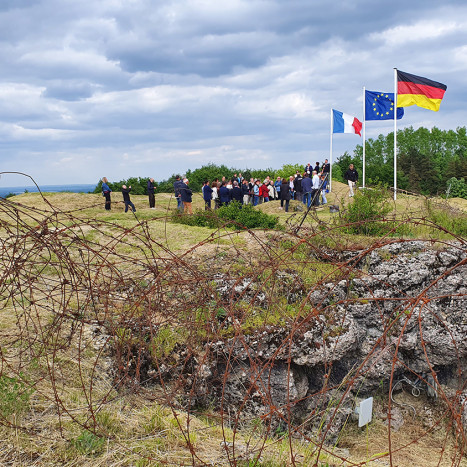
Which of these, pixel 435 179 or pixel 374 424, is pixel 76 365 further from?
pixel 435 179

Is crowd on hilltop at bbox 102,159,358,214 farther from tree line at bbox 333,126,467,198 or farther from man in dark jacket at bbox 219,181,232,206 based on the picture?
tree line at bbox 333,126,467,198

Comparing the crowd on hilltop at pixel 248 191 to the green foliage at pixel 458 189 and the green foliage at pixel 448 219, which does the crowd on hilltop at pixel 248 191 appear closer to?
the green foliage at pixel 448 219

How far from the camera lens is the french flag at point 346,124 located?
22.8 m

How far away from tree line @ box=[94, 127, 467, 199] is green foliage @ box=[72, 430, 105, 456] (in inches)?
325

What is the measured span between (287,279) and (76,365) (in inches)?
139

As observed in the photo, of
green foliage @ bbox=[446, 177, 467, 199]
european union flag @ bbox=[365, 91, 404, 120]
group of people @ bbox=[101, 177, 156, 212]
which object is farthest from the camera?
green foliage @ bbox=[446, 177, 467, 199]

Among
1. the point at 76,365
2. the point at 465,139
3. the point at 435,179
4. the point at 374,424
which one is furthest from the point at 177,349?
the point at 465,139

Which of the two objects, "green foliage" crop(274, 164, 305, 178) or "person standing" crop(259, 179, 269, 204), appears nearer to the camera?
"person standing" crop(259, 179, 269, 204)

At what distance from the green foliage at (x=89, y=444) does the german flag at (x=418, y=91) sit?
17549 millimetres

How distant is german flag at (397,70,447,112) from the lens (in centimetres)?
1683

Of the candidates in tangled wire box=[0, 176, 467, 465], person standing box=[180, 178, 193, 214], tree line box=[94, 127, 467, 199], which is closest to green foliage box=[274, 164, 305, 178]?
tree line box=[94, 127, 467, 199]

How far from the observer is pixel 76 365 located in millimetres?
4680

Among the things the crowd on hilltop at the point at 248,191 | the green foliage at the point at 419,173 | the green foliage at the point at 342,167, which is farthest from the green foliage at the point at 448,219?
the green foliage at the point at 419,173

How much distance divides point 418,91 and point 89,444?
1834 cm
